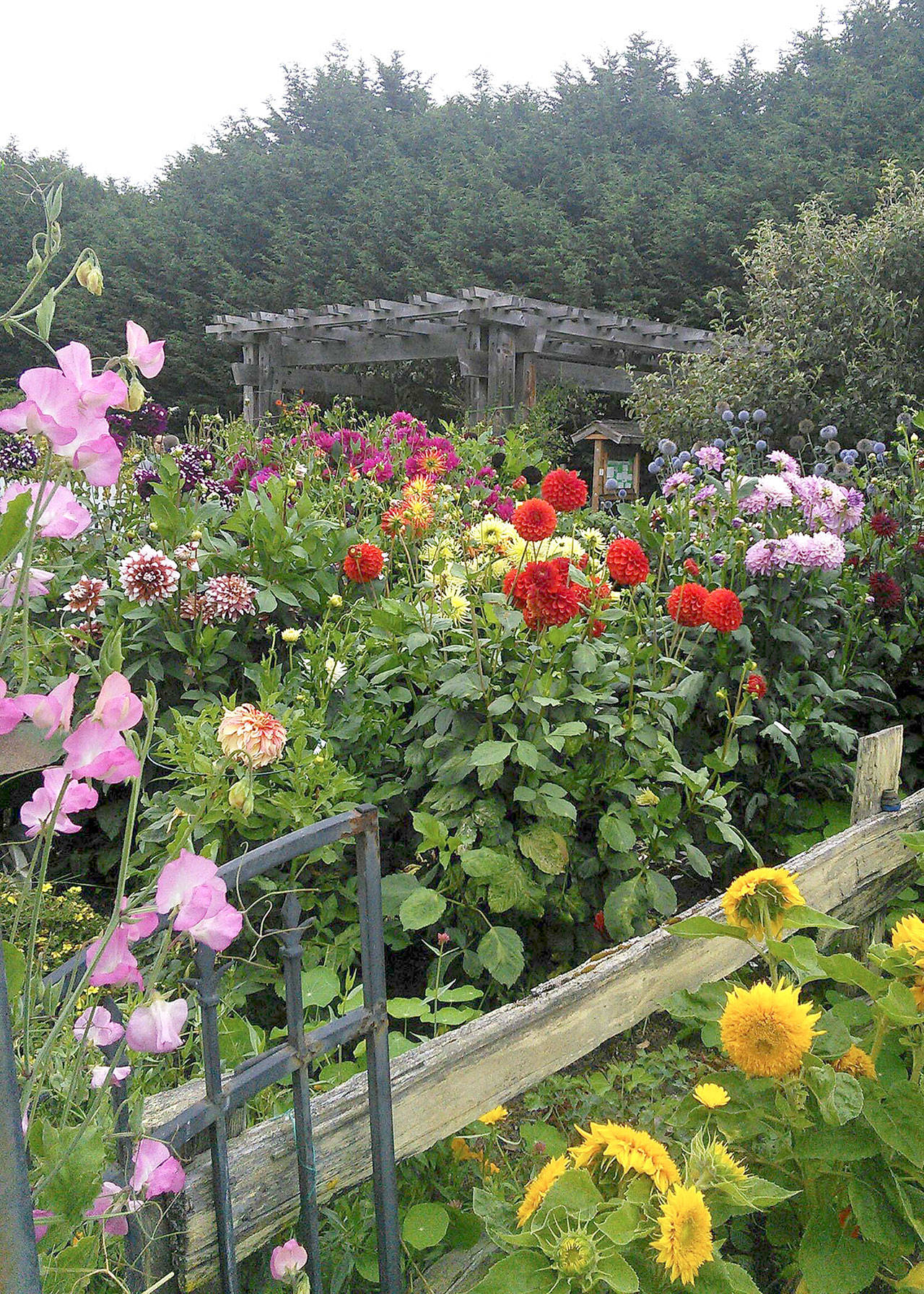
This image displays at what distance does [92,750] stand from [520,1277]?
0.73 meters

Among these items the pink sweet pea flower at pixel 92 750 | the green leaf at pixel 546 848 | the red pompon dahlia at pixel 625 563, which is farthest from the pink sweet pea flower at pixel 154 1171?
the red pompon dahlia at pixel 625 563

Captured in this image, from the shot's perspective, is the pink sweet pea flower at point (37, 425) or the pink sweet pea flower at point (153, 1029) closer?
the pink sweet pea flower at point (37, 425)

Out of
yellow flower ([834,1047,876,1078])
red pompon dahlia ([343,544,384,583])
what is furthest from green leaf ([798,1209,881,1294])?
red pompon dahlia ([343,544,384,583])

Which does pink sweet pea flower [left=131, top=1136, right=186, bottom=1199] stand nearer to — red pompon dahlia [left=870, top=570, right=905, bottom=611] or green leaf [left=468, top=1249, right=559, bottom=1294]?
green leaf [left=468, top=1249, right=559, bottom=1294]

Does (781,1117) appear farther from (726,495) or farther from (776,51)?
(776,51)

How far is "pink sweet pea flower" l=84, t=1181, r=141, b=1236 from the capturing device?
78 centimetres

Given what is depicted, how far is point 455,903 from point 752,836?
1.30 metres

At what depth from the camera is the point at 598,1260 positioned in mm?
965

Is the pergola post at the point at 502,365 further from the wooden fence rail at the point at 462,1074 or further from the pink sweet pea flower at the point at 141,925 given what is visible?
the pink sweet pea flower at the point at 141,925

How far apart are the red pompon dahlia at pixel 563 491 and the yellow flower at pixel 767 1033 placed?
1131mm

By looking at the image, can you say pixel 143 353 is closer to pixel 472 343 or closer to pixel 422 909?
pixel 422 909

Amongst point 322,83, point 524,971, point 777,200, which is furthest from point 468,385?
point 322,83

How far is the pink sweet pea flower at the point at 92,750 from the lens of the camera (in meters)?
0.59

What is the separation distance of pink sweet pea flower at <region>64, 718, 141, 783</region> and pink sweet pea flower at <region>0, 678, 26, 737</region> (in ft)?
0.10
